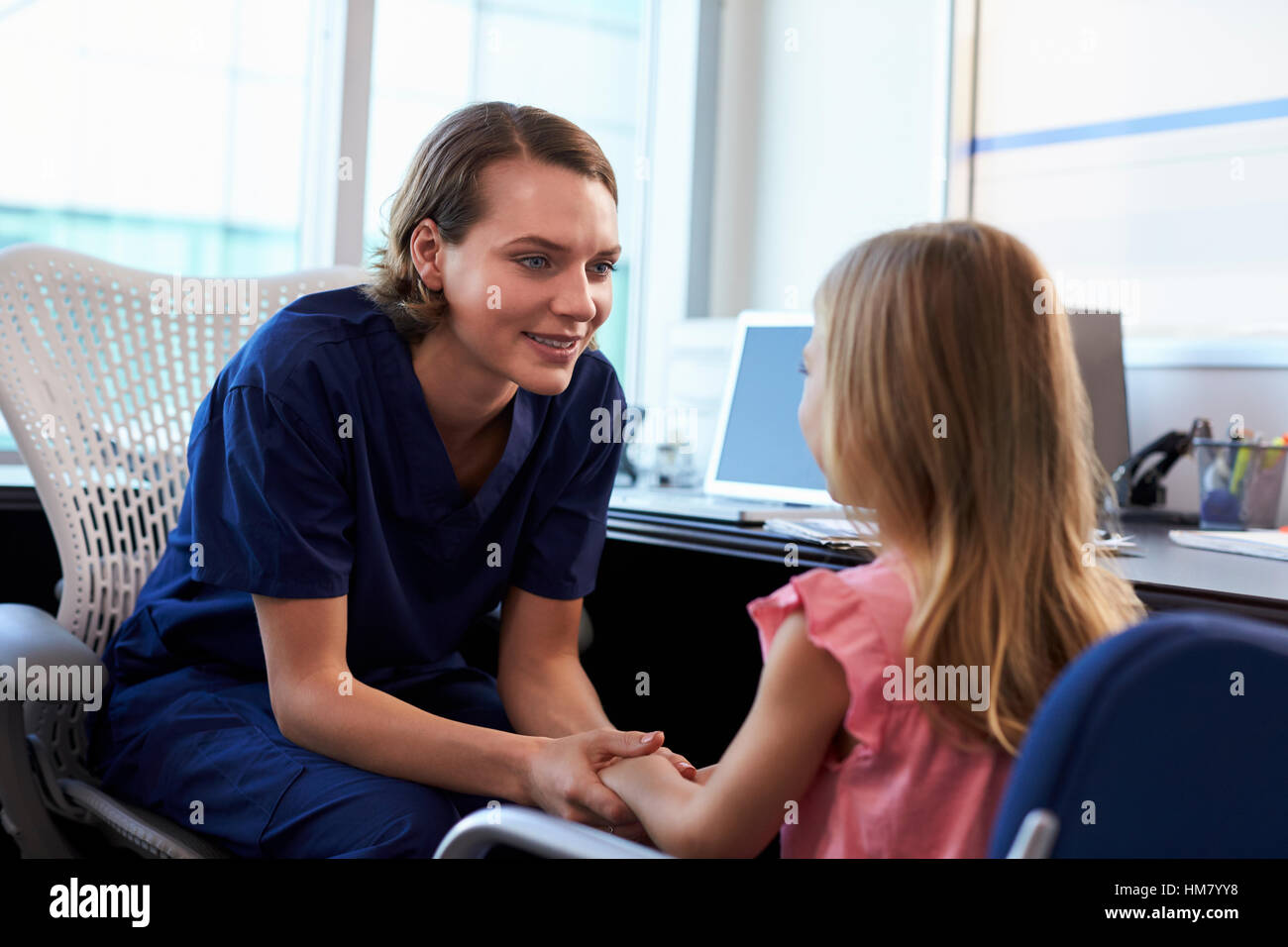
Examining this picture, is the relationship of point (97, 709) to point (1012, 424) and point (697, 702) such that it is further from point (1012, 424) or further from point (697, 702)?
point (1012, 424)

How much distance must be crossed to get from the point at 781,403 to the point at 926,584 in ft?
3.64

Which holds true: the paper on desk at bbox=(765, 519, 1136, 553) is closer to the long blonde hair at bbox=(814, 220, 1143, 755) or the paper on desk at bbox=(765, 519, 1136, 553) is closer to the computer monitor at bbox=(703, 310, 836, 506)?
the computer monitor at bbox=(703, 310, 836, 506)

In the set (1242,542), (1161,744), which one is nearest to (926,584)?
(1161,744)

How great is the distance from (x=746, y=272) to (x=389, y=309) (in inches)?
70.0

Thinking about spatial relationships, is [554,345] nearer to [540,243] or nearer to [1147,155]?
[540,243]

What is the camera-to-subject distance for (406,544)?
4.07 ft

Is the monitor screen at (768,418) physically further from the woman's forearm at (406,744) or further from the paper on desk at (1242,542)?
the woman's forearm at (406,744)

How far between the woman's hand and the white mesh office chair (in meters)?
0.50

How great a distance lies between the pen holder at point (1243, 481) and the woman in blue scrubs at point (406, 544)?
0.88 metres

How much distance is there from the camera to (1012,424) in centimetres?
78

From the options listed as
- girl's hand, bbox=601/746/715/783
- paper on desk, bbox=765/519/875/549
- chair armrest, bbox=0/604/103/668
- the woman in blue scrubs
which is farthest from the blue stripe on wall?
chair armrest, bbox=0/604/103/668

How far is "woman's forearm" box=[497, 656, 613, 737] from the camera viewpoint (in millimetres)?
1238

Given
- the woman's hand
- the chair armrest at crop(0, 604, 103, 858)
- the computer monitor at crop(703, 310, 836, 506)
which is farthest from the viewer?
the computer monitor at crop(703, 310, 836, 506)

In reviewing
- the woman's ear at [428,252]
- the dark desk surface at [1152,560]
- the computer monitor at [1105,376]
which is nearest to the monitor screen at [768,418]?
the dark desk surface at [1152,560]
